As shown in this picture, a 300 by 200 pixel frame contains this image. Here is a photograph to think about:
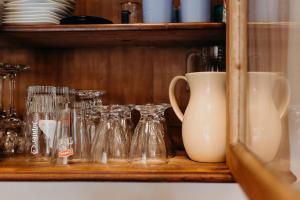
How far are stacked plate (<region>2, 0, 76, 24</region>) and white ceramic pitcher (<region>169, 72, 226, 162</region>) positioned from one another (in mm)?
505

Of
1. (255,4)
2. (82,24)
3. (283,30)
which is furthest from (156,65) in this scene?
(283,30)

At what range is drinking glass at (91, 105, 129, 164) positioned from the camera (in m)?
1.25

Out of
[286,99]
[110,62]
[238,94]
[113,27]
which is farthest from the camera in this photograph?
[110,62]

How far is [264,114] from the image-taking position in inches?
27.4

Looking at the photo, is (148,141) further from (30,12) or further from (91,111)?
(30,12)

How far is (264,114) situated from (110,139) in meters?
0.66

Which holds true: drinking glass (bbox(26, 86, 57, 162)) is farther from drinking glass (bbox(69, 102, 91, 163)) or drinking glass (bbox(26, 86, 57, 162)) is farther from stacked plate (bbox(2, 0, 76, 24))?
stacked plate (bbox(2, 0, 76, 24))

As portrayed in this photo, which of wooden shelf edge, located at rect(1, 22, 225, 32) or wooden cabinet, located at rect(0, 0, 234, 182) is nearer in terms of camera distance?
wooden shelf edge, located at rect(1, 22, 225, 32)

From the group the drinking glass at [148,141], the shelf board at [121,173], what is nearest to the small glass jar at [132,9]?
the drinking glass at [148,141]

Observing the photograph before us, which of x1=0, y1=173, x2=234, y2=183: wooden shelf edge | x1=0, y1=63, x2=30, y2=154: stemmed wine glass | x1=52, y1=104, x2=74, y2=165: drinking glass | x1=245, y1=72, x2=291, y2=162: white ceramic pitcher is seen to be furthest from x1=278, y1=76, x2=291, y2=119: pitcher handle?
x1=0, y1=63, x2=30, y2=154: stemmed wine glass

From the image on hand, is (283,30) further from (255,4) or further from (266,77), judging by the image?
(255,4)

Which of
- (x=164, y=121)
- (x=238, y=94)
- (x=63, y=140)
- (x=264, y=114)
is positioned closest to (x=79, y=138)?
(x=63, y=140)

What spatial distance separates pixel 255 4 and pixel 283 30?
273 millimetres

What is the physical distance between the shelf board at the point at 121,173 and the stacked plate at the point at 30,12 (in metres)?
0.48
